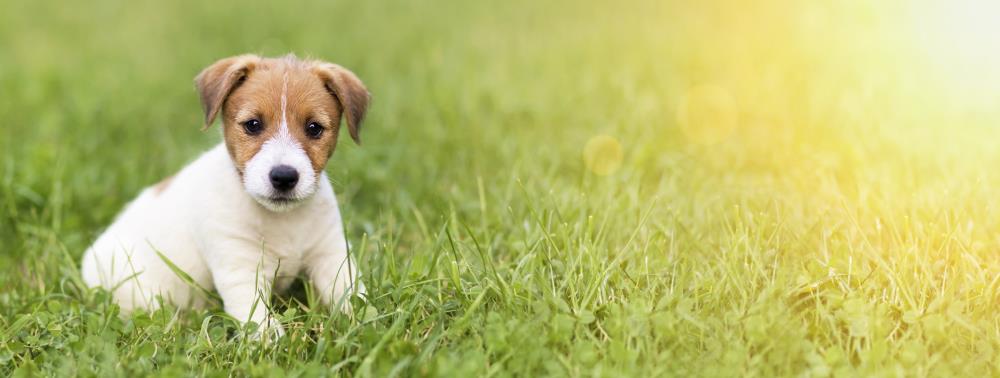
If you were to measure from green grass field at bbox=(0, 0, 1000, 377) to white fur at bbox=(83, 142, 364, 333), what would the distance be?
6.0 inches

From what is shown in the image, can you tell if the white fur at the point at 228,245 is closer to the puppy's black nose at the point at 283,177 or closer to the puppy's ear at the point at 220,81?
the puppy's black nose at the point at 283,177

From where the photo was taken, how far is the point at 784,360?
Result: 3551 mm

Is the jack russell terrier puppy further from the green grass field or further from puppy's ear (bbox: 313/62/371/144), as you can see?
the green grass field

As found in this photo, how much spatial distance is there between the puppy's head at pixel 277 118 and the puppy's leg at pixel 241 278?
326 mm

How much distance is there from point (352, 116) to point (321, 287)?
0.83 meters

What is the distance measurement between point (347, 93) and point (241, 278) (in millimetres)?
982

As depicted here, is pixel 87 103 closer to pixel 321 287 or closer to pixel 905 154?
pixel 321 287

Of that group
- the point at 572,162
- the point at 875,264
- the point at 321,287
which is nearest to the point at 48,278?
the point at 321,287

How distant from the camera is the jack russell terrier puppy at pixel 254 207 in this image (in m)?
4.14

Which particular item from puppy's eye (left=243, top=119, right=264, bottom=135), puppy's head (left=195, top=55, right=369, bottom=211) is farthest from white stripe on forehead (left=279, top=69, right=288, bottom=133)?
puppy's eye (left=243, top=119, right=264, bottom=135)

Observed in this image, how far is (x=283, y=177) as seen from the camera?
4012mm

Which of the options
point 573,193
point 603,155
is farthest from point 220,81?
point 603,155

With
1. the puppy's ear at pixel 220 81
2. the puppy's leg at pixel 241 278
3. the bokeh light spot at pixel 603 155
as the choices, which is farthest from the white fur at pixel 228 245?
the bokeh light spot at pixel 603 155

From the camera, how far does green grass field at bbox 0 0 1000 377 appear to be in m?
3.71
